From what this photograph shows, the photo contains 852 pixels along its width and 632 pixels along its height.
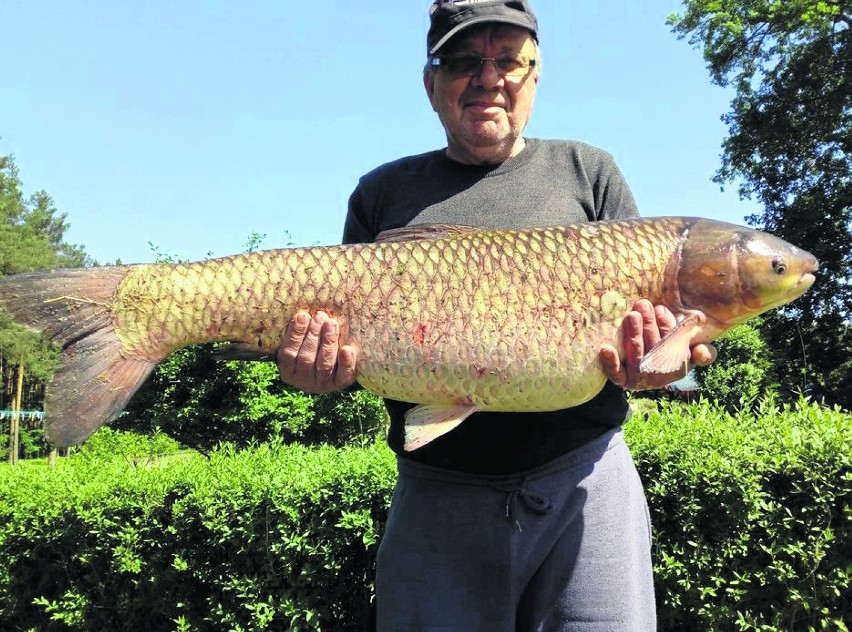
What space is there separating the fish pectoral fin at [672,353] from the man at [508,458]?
1.7 inches

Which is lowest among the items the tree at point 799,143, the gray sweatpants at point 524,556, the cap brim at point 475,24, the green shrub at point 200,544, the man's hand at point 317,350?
the green shrub at point 200,544

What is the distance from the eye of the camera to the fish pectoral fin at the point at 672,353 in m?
2.16

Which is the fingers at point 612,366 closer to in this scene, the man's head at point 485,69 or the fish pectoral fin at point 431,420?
the fish pectoral fin at point 431,420

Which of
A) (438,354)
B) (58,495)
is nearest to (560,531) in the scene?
(438,354)

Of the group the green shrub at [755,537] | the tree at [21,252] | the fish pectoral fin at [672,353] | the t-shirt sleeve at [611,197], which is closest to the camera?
the fish pectoral fin at [672,353]

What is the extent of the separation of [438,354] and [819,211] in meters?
25.9

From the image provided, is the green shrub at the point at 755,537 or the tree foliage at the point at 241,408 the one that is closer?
the green shrub at the point at 755,537

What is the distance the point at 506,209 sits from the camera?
258 centimetres

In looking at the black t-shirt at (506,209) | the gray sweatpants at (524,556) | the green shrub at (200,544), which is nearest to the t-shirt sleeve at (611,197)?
the black t-shirt at (506,209)

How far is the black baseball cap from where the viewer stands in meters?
2.49

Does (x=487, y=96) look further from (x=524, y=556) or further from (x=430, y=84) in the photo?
(x=524, y=556)

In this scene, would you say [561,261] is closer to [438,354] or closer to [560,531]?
[438,354]

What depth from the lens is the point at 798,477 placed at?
3805 millimetres

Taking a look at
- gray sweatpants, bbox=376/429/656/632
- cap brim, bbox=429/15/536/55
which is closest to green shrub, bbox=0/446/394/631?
gray sweatpants, bbox=376/429/656/632
